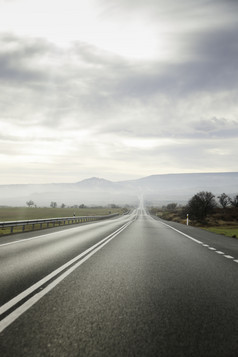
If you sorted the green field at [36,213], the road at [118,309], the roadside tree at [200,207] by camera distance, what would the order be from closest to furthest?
the road at [118,309] < the roadside tree at [200,207] < the green field at [36,213]

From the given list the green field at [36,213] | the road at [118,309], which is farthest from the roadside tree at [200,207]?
the road at [118,309]

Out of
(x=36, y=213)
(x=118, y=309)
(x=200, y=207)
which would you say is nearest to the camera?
(x=118, y=309)

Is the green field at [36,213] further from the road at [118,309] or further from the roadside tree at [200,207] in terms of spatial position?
the road at [118,309]

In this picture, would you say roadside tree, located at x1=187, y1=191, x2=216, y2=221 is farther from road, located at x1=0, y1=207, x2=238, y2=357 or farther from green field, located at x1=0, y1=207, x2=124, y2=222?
road, located at x1=0, y1=207, x2=238, y2=357

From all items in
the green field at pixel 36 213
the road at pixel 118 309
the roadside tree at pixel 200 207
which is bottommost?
the green field at pixel 36 213

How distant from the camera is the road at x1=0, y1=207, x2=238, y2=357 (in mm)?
3131

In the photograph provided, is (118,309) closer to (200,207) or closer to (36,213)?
(200,207)

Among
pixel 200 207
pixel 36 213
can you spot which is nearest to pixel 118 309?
pixel 200 207

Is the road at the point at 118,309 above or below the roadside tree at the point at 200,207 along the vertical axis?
below

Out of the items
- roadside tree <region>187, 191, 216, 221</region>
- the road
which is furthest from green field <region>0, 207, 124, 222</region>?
the road

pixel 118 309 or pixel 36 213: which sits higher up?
pixel 118 309

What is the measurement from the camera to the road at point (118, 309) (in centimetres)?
313

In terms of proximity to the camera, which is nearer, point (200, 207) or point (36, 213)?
point (200, 207)

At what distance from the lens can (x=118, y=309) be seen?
4.31 m
